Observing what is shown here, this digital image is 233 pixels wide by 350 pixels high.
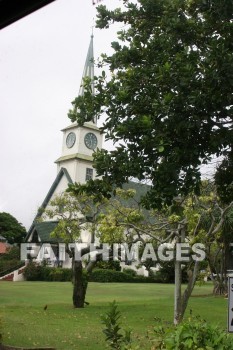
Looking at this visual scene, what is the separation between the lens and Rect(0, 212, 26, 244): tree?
656 inches

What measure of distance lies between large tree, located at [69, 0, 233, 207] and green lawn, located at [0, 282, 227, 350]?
1210mm

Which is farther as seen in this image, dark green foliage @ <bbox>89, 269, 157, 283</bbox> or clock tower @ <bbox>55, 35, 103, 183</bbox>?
dark green foliage @ <bbox>89, 269, 157, 283</bbox>

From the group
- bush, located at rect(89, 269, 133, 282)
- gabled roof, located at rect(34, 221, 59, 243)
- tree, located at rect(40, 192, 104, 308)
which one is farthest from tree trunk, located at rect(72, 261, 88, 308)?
gabled roof, located at rect(34, 221, 59, 243)

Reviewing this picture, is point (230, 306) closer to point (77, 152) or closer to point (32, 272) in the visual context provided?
point (77, 152)

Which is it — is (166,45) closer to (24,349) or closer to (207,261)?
(24,349)

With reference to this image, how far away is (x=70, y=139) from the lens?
738cm

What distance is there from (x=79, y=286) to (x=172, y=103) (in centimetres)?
676

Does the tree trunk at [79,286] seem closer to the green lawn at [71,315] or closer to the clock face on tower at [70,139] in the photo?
the green lawn at [71,315]

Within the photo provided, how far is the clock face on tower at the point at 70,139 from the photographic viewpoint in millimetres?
7047

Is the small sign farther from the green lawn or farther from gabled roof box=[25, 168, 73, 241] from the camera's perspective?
gabled roof box=[25, 168, 73, 241]

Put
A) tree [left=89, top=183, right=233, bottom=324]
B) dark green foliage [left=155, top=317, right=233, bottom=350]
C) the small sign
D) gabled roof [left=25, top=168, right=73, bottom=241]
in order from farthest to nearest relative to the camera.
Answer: gabled roof [left=25, top=168, right=73, bottom=241] < tree [left=89, top=183, right=233, bottom=324] < dark green foliage [left=155, top=317, right=233, bottom=350] < the small sign

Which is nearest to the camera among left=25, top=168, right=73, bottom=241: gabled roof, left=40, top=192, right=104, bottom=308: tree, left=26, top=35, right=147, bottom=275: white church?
left=26, top=35, right=147, bottom=275: white church

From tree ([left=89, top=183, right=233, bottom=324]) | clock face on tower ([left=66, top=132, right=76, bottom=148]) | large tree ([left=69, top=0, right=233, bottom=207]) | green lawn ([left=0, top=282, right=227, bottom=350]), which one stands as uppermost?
clock face on tower ([left=66, top=132, right=76, bottom=148])

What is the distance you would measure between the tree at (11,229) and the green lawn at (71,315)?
4016 millimetres
